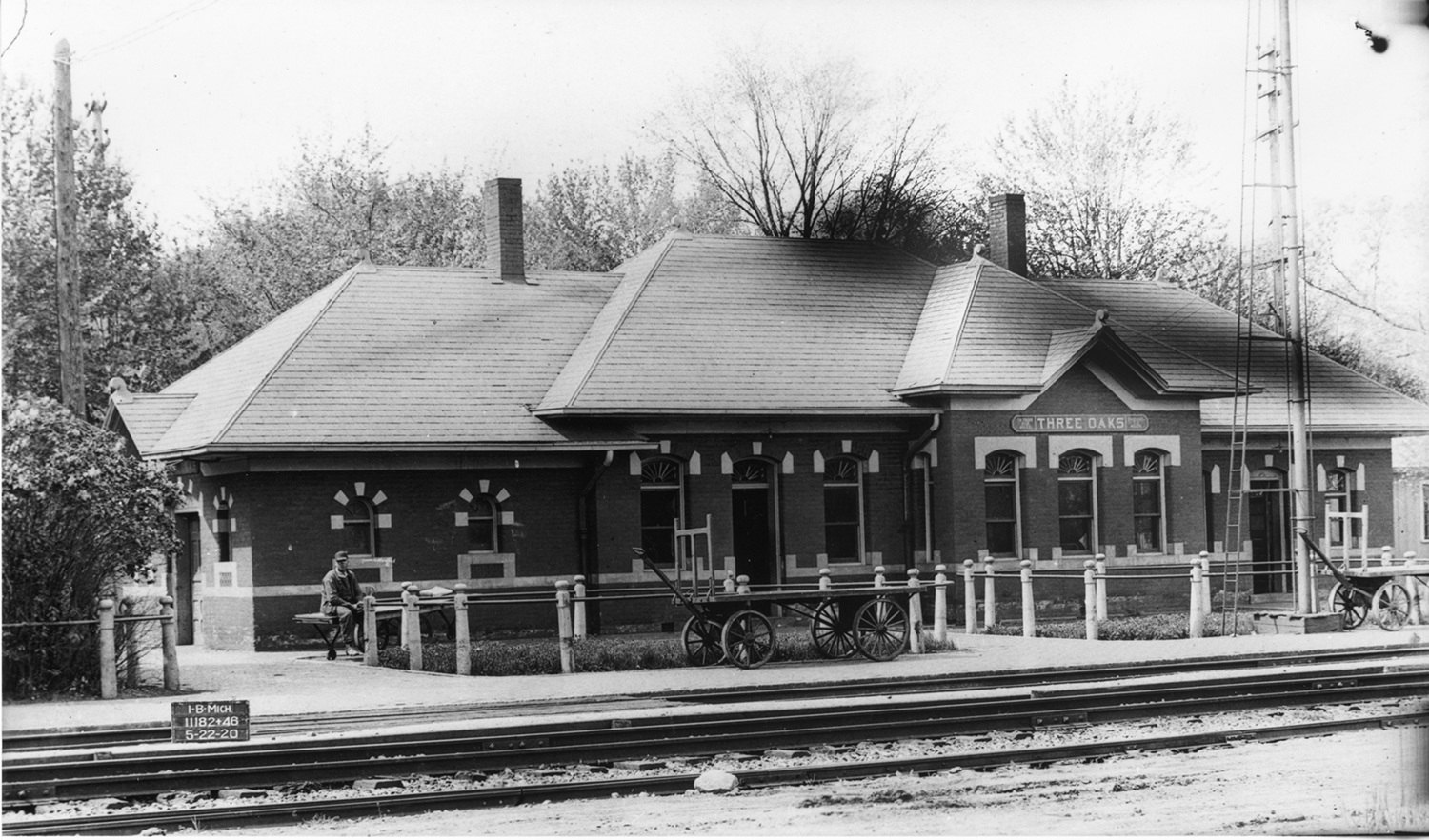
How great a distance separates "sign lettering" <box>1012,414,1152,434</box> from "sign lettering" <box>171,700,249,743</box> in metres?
17.0

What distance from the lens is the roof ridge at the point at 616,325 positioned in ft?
85.5

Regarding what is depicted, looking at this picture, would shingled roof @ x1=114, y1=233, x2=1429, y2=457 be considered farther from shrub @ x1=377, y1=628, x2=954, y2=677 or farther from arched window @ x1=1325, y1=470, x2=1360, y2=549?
shrub @ x1=377, y1=628, x2=954, y2=677

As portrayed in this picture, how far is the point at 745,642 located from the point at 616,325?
30.0 feet

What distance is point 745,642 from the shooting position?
65.5 ft

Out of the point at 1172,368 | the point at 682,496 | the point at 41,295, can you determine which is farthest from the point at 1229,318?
the point at 41,295

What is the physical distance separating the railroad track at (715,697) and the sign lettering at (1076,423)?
753 centimetres

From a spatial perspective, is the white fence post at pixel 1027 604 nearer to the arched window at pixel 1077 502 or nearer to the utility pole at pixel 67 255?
the arched window at pixel 1077 502

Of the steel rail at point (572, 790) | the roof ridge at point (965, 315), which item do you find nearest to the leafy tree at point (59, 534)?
the steel rail at point (572, 790)

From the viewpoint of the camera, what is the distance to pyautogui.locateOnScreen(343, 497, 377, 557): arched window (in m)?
24.8

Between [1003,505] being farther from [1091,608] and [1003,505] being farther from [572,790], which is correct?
[572,790]

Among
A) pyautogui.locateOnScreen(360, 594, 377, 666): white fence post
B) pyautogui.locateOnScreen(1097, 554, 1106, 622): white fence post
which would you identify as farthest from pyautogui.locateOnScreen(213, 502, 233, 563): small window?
pyautogui.locateOnScreen(1097, 554, 1106, 622): white fence post

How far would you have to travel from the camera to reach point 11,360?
24.9 metres

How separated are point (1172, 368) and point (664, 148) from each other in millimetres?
19436

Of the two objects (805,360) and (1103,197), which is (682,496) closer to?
(805,360)
